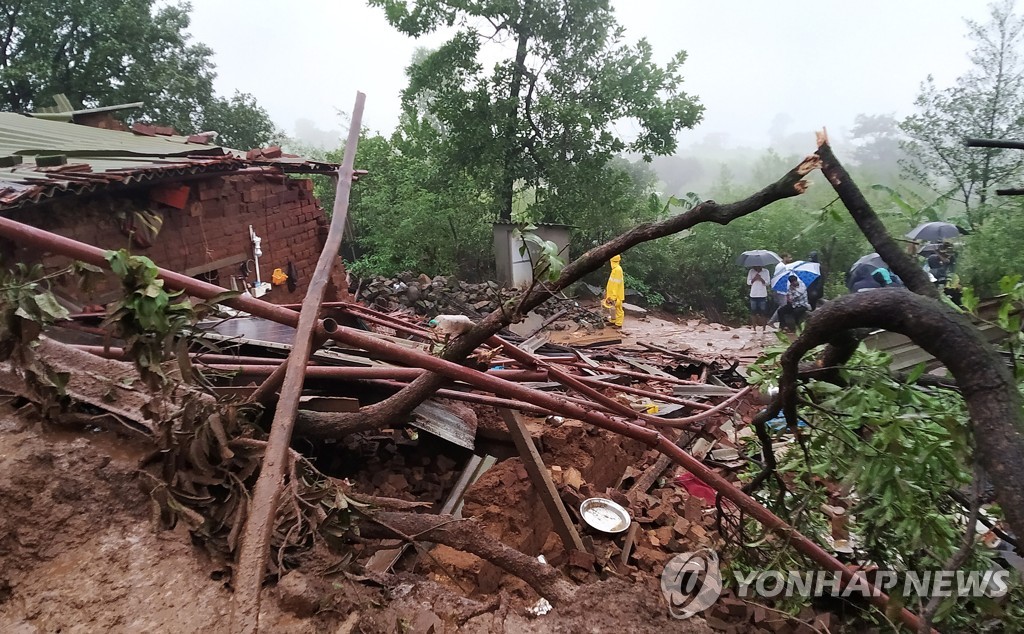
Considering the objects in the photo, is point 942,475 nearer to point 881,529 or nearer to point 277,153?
point 881,529

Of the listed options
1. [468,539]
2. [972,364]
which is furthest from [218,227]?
[972,364]

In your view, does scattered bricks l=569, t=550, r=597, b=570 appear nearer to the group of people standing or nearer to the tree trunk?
the group of people standing

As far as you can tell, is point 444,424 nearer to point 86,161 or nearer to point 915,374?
point 915,374

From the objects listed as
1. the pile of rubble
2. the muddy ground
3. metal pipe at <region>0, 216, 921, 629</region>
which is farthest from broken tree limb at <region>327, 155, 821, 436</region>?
the pile of rubble

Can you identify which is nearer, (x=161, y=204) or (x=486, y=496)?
(x=486, y=496)

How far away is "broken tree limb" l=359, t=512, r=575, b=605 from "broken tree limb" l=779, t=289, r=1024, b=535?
1630 millimetres

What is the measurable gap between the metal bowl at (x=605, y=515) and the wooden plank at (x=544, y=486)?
21 centimetres

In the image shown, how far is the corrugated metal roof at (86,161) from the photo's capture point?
4.52 m

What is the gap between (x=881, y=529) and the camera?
2334 millimetres

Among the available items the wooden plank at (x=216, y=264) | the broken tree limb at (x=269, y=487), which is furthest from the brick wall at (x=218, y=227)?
the broken tree limb at (x=269, y=487)

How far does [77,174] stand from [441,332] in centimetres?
455

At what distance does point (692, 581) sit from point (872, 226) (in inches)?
92.7

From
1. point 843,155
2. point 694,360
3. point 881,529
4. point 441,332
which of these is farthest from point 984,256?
point 843,155

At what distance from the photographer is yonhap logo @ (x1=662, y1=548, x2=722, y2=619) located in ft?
9.31
